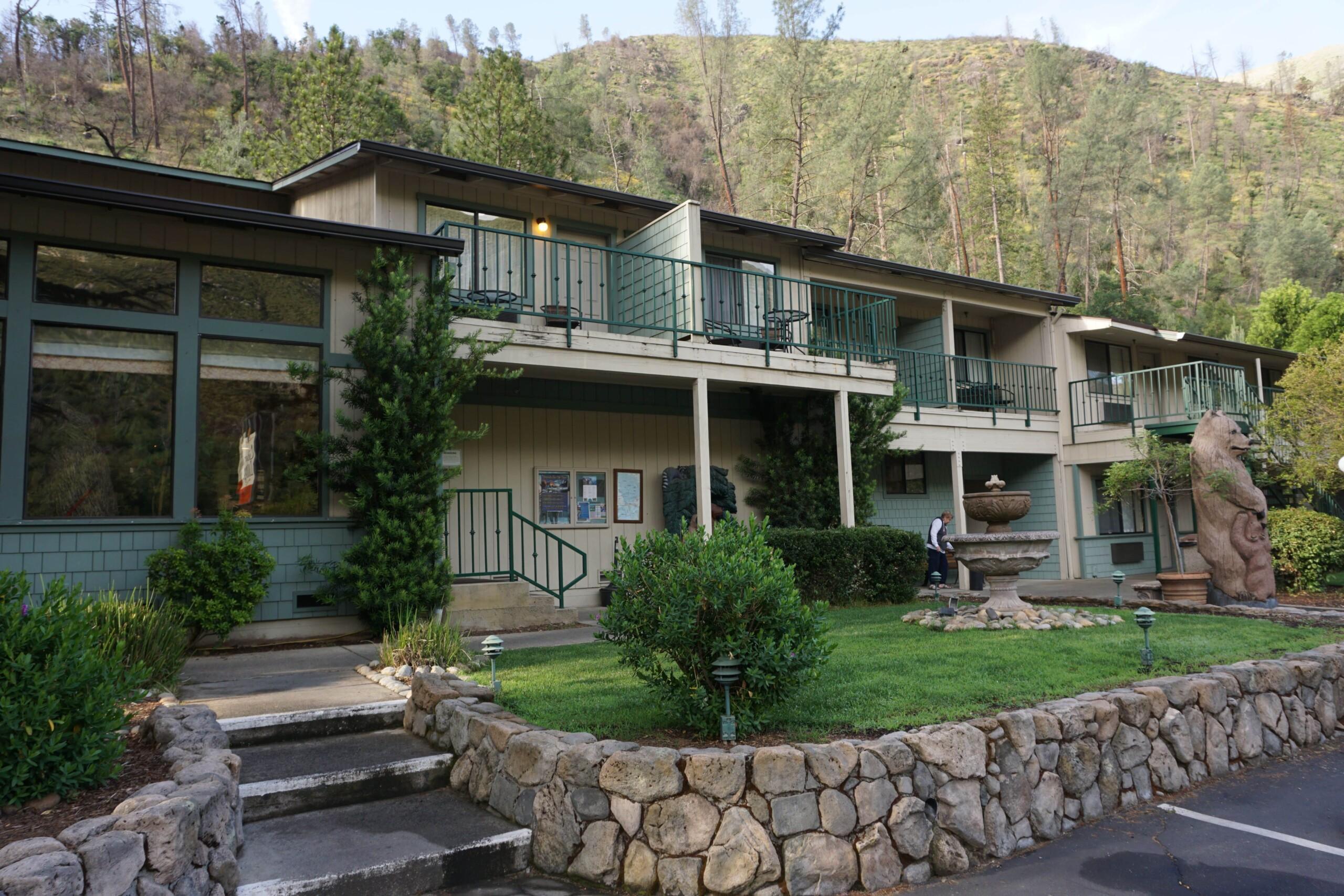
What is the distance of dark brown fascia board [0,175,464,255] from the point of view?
7527mm

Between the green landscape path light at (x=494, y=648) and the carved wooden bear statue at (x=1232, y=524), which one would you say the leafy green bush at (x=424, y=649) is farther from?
the carved wooden bear statue at (x=1232, y=524)

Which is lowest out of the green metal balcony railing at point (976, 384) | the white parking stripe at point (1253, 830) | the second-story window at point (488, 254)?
the white parking stripe at point (1253, 830)

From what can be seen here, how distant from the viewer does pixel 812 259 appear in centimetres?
1596

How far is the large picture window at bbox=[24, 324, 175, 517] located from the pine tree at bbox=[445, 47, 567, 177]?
18139 mm

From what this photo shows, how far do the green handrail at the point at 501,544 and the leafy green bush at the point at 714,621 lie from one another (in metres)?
5.56

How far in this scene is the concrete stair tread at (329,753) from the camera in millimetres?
4977

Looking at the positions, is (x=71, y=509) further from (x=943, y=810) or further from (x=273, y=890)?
(x=943, y=810)

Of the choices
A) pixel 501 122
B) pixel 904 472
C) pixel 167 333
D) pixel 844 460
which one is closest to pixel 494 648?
pixel 167 333

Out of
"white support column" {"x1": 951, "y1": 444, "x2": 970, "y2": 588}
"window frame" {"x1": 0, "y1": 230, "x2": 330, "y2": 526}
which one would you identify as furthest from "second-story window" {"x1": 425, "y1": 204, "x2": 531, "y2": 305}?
"white support column" {"x1": 951, "y1": 444, "x2": 970, "y2": 588}

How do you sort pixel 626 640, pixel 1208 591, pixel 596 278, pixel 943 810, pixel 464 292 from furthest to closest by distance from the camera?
pixel 596 278
pixel 1208 591
pixel 464 292
pixel 626 640
pixel 943 810

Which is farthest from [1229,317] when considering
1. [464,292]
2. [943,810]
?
[943,810]

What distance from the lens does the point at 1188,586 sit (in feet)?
39.2

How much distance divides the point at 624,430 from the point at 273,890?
32.8ft

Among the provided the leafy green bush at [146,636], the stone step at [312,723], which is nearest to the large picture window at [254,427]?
the leafy green bush at [146,636]
